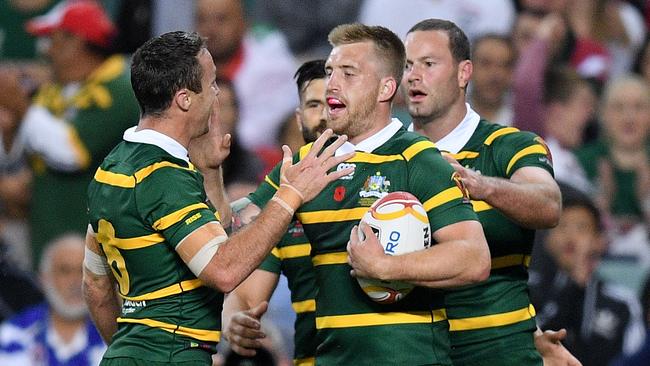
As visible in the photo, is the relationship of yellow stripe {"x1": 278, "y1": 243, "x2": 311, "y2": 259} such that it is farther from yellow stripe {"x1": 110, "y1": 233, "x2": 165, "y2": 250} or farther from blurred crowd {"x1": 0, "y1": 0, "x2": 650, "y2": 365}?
blurred crowd {"x1": 0, "y1": 0, "x2": 650, "y2": 365}

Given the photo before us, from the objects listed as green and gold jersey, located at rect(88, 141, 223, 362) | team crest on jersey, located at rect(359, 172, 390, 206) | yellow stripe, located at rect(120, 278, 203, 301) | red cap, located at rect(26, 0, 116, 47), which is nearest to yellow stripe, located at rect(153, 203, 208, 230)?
green and gold jersey, located at rect(88, 141, 223, 362)

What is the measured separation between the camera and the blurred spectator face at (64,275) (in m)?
8.65

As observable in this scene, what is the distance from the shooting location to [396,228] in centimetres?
423

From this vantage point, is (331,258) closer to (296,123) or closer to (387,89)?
(387,89)

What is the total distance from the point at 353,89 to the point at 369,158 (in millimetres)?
293

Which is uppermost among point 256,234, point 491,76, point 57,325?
point 256,234

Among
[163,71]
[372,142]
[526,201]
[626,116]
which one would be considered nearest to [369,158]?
[372,142]

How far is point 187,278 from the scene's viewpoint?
4.40 m

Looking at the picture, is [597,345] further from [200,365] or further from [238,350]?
[200,365]

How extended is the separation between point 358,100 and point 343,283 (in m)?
0.72

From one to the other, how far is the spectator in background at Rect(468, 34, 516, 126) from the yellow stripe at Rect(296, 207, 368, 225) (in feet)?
15.1

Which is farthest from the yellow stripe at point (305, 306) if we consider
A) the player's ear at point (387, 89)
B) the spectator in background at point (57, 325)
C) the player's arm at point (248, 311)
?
the spectator in background at point (57, 325)

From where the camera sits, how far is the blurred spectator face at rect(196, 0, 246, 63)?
29.4ft

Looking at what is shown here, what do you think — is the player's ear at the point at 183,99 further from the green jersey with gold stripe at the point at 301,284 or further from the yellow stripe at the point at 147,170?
the green jersey with gold stripe at the point at 301,284
